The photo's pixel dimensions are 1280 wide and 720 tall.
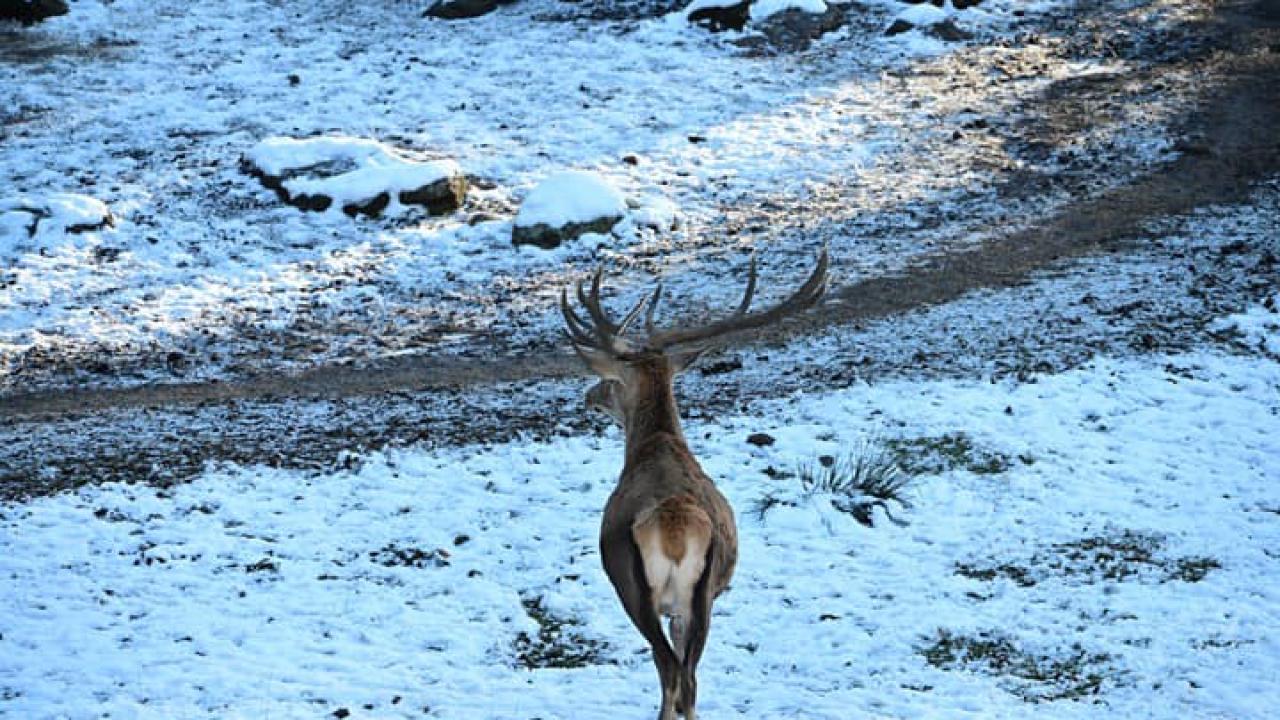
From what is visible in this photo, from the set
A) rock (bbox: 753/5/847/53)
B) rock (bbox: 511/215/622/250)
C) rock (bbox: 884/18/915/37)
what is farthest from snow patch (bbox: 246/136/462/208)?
rock (bbox: 884/18/915/37)

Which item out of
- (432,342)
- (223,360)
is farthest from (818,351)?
(223,360)

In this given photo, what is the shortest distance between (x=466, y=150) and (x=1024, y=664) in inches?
500

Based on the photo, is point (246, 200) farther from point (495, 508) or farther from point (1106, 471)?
point (1106, 471)

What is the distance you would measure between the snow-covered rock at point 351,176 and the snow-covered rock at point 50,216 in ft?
7.33

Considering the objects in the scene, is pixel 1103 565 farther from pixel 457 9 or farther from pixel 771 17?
pixel 457 9

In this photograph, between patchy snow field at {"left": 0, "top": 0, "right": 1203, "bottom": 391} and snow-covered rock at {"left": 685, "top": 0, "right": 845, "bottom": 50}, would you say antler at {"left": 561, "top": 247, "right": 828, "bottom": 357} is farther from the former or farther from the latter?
snow-covered rock at {"left": 685, "top": 0, "right": 845, "bottom": 50}

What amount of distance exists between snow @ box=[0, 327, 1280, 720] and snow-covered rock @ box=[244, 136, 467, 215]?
6558mm

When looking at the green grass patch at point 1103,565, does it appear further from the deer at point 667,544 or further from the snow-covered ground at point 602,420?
the deer at point 667,544

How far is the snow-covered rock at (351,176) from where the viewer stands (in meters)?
17.4

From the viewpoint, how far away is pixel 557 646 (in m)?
8.71

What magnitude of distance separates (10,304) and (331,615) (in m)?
7.85

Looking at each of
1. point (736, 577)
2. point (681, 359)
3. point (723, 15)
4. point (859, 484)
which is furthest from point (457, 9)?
point (681, 359)

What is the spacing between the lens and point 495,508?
419 inches

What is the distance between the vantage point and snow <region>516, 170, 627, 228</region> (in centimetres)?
1694
